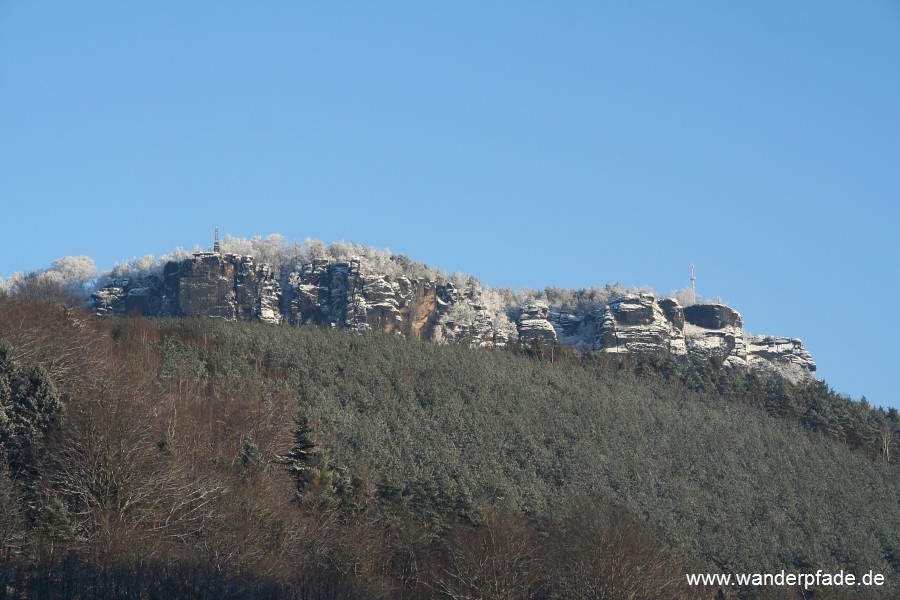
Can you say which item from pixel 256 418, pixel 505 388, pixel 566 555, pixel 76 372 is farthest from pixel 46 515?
pixel 505 388

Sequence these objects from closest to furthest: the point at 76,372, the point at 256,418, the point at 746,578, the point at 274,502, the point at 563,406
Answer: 1. the point at 274,502
2. the point at 76,372
3. the point at 746,578
4. the point at 256,418
5. the point at 563,406

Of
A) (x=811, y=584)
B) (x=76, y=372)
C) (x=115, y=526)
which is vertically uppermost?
(x=76, y=372)

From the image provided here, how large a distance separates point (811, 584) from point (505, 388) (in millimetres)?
53321

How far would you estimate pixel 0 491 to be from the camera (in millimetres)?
62469

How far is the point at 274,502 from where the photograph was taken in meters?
77.4

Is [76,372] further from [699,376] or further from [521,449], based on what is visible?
[699,376]

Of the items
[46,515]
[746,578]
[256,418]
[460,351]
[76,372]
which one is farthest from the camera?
[460,351]

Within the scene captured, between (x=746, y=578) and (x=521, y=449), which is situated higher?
(x=521, y=449)

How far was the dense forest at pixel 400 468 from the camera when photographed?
67.2 meters

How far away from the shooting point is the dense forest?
67250 millimetres

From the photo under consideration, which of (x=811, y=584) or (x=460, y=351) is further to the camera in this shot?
(x=460, y=351)

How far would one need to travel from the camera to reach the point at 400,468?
10838 cm

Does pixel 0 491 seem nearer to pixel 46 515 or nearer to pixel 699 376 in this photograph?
pixel 46 515

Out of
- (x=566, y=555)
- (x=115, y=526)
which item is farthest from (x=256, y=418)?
(x=115, y=526)
